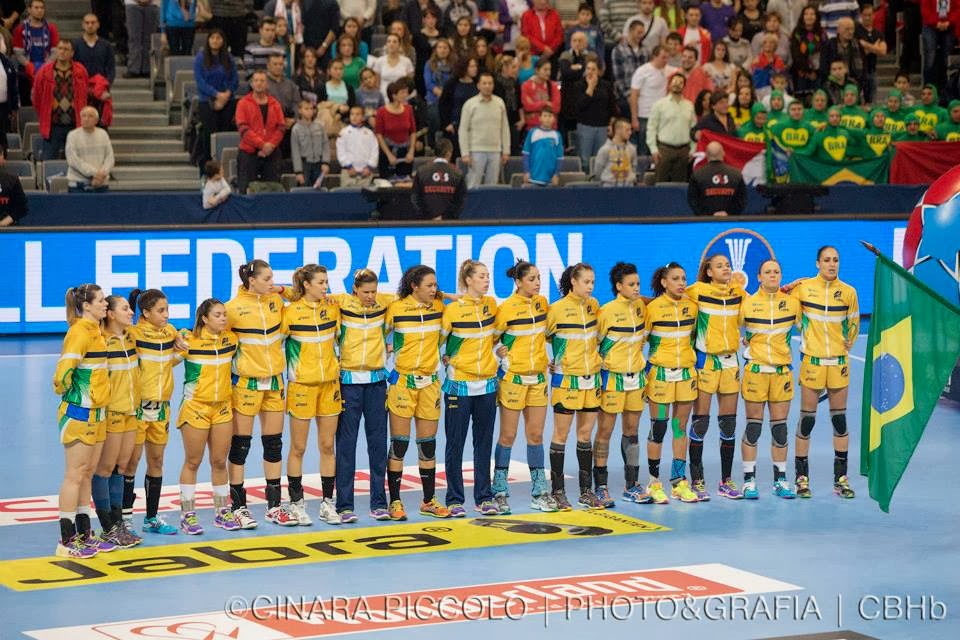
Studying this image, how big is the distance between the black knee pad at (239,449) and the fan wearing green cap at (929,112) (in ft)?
56.0

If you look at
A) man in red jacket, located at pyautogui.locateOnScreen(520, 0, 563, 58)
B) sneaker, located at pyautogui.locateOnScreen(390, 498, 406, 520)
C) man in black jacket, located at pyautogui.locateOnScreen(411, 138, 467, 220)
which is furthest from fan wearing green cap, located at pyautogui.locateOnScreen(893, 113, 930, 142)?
sneaker, located at pyautogui.locateOnScreen(390, 498, 406, 520)

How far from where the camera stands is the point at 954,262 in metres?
15.7

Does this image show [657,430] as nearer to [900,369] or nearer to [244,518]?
[900,369]

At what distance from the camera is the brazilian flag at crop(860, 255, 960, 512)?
1124cm

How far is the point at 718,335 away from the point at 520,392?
73.9 inches

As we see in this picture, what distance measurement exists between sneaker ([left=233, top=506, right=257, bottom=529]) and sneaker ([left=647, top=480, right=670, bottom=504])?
3.37 meters

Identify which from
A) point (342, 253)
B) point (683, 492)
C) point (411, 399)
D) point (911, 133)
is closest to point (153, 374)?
point (411, 399)

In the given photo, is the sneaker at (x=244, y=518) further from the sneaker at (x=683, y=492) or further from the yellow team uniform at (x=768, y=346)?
the yellow team uniform at (x=768, y=346)

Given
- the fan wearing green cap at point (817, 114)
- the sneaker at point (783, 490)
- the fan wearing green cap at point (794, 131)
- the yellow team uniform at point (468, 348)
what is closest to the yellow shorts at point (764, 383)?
the sneaker at point (783, 490)

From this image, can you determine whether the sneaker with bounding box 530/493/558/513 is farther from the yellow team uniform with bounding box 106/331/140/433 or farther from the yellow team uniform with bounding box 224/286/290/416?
the yellow team uniform with bounding box 106/331/140/433

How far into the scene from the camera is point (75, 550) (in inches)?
456

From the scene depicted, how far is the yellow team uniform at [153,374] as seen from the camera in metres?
12.1

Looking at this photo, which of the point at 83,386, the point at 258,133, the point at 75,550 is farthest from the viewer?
the point at 258,133

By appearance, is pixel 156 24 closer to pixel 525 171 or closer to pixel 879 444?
pixel 525 171
